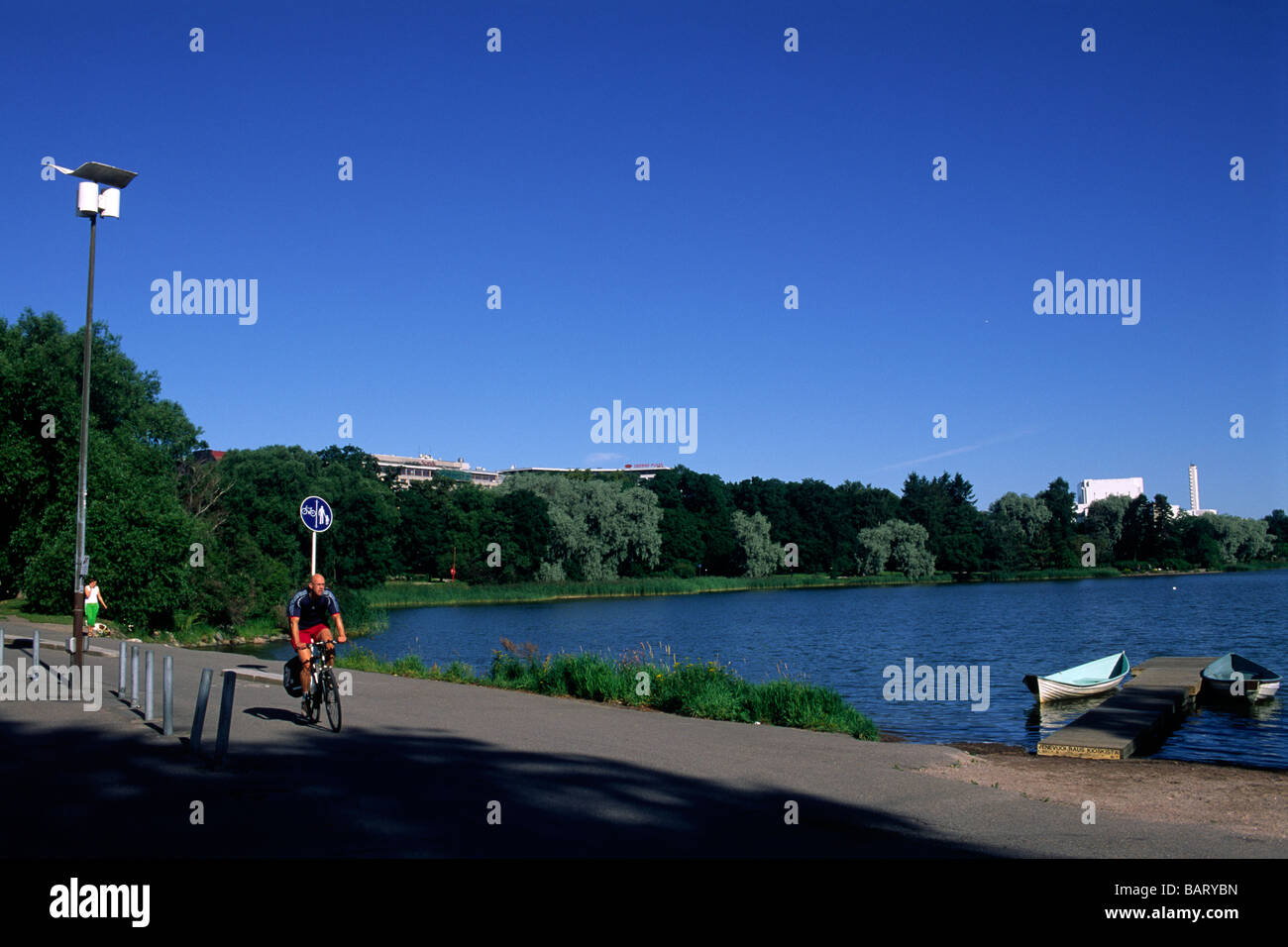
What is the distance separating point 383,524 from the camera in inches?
2899

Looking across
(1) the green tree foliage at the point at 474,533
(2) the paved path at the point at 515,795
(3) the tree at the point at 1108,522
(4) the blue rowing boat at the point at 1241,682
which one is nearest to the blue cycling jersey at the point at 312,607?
(2) the paved path at the point at 515,795

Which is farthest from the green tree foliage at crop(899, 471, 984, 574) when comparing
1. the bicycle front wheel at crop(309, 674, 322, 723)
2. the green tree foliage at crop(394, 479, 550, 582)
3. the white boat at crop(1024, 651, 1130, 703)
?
the bicycle front wheel at crop(309, 674, 322, 723)

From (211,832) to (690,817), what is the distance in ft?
11.8

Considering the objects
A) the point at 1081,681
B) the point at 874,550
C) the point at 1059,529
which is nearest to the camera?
the point at 1081,681

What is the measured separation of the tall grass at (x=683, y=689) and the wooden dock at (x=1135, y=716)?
301 centimetres

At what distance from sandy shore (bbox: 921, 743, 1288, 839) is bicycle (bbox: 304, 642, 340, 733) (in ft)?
23.1

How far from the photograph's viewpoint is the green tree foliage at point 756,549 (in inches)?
3477

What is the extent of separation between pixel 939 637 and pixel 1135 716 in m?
20.5

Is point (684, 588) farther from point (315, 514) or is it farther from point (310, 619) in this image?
point (310, 619)

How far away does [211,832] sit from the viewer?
7078 mm

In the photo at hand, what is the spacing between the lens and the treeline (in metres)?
38.1

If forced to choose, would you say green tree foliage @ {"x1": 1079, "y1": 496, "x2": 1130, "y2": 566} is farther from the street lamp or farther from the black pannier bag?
the black pannier bag

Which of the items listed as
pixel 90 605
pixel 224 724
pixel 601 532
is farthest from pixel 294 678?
pixel 601 532

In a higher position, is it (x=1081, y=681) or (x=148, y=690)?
Answer: (x=148, y=690)
